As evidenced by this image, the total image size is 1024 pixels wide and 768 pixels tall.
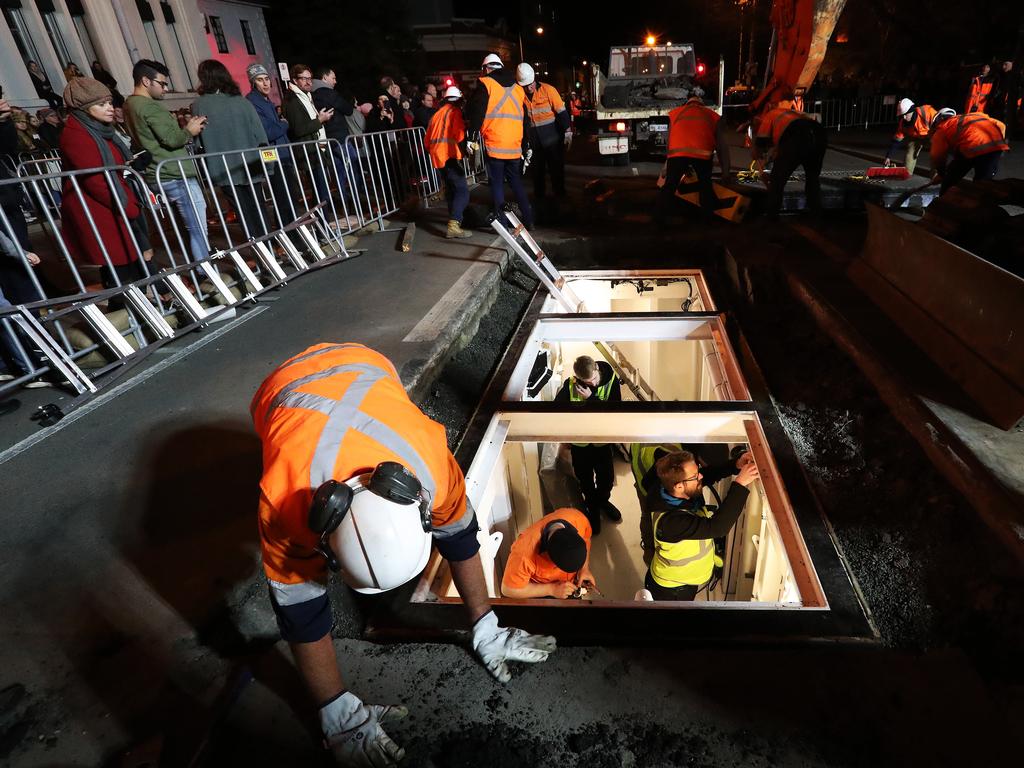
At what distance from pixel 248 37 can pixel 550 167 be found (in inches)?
908

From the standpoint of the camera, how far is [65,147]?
4059mm

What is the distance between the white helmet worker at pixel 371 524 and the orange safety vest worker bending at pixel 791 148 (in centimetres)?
655

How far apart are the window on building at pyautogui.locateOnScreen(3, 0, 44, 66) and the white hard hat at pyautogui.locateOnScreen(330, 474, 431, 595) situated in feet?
67.3

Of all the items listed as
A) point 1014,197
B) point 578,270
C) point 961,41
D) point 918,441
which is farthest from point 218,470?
point 961,41

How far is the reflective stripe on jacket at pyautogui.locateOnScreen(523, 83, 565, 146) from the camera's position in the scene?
766 cm

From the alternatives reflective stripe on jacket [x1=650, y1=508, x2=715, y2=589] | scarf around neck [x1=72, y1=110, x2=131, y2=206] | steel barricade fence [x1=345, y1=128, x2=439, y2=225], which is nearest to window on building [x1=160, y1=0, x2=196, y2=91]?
steel barricade fence [x1=345, y1=128, x2=439, y2=225]

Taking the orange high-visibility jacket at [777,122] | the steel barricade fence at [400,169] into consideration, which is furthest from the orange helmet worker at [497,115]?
the orange high-visibility jacket at [777,122]

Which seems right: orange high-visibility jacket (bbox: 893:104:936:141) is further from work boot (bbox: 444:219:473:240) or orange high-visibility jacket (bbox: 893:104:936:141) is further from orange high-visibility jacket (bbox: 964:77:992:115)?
work boot (bbox: 444:219:473:240)

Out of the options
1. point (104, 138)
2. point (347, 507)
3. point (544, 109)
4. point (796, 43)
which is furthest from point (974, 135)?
point (104, 138)

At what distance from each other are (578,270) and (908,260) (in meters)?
3.35

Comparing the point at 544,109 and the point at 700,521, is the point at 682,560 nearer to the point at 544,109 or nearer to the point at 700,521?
the point at 700,521

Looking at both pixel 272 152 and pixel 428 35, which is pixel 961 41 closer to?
pixel 272 152

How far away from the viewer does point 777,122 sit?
21.2ft

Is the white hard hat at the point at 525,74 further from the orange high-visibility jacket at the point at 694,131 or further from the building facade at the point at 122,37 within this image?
the building facade at the point at 122,37
